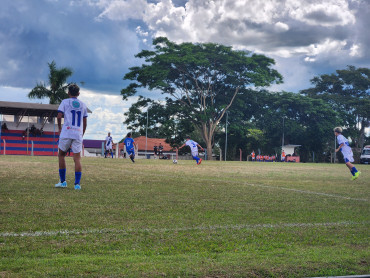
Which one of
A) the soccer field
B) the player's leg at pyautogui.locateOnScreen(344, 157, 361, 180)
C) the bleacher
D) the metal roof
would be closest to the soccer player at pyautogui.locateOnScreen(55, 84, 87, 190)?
the soccer field

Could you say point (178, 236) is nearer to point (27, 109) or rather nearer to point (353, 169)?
point (353, 169)

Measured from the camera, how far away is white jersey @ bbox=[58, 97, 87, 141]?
8.91m

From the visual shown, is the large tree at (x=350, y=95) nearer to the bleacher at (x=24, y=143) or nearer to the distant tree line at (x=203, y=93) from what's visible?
the distant tree line at (x=203, y=93)

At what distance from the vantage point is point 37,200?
690 cm

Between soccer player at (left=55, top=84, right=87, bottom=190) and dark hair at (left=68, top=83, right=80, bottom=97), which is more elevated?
dark hair at (left=68, top=83, right=80, bottom=97)

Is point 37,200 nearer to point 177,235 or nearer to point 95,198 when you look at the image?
point 95,198

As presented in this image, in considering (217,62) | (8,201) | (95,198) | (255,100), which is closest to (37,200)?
(8,201)

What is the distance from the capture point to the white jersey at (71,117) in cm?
891

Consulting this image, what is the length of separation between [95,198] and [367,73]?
7194 centimetres

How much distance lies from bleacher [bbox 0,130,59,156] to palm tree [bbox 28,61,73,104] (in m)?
6.53

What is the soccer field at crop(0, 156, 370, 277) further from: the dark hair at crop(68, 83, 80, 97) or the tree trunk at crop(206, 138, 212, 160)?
the tree trunk at crop(206, 138, 212, 160)

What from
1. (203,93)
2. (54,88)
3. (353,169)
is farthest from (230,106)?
(353,169)

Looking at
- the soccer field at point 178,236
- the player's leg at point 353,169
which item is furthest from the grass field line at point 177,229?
the player's leg at point 353,169

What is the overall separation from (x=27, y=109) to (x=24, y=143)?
3.93m
